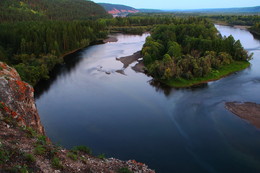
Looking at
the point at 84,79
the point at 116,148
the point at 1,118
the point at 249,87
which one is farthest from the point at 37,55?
the point at 249,87

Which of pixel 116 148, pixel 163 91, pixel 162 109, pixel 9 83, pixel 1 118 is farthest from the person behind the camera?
pixel 163 91

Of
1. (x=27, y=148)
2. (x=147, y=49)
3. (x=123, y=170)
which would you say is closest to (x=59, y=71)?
(x=147, y=49)

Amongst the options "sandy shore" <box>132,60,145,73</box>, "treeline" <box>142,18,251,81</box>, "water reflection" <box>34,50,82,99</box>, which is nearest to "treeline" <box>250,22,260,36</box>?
"treeline" <box>142,18,251,81</box>

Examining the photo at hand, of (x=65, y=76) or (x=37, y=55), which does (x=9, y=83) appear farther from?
(x=37, y=55)

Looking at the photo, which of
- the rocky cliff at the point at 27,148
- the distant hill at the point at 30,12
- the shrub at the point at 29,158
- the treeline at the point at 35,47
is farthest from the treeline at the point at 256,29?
the shrub at the point at 29,158

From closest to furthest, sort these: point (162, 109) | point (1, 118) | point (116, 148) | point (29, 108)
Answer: point (1, 118)
point (29, 108)
point (116, 148)
point (162, 109)

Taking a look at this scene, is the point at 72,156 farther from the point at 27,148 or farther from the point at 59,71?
the point at 59,71
